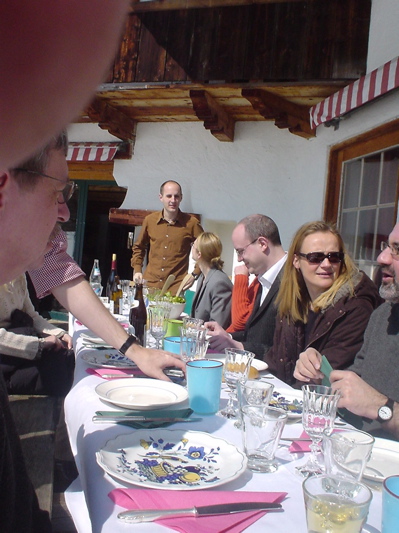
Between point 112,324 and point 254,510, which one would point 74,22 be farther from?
point 112,324

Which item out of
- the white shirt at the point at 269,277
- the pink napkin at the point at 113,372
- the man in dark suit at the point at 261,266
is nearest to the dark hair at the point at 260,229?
the man in dark suit at the point at 261,266

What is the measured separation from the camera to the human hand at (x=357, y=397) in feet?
5.33

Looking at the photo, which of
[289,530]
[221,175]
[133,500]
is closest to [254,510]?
[289,530]

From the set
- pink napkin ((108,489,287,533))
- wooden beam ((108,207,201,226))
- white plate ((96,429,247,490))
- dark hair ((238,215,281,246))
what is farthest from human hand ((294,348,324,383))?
wooden beam ((108,207,201,226))

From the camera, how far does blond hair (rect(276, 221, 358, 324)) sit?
2.54m

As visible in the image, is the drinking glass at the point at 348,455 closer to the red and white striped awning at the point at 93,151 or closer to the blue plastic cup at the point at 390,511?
the blue plastic cup at the point at 390,511

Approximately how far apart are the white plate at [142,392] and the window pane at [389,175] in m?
3.24

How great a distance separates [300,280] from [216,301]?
4.00 ft

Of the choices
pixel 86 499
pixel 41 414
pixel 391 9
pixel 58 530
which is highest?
pixel 391 9

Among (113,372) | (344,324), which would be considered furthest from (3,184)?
(344,324)

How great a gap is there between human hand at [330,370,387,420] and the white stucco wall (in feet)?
12.5

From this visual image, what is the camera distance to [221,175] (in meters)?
6.41

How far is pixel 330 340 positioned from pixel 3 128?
7.67 feet

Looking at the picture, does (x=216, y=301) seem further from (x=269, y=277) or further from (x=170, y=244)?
(x=170, y=244)
